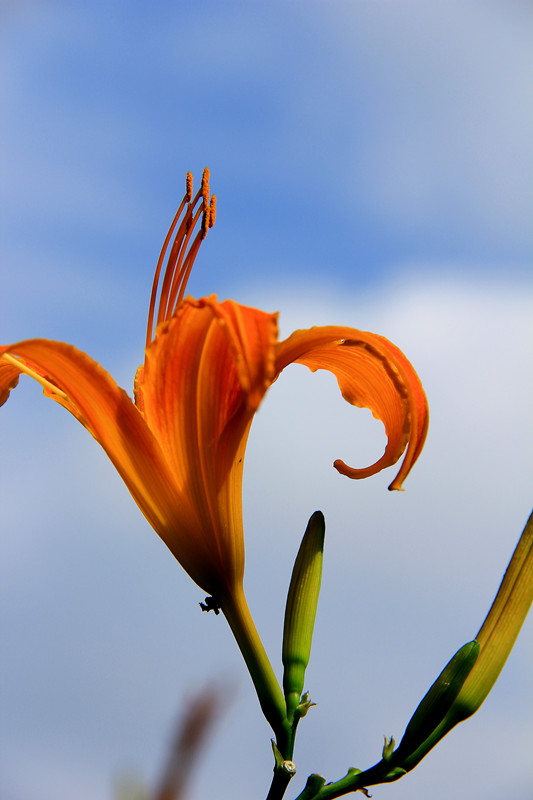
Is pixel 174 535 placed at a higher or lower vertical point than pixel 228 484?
lower

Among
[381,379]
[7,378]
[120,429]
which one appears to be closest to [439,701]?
[381,379]

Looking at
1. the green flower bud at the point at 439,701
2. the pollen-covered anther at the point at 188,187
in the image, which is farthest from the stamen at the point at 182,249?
the green flower bud at the point at 439,701

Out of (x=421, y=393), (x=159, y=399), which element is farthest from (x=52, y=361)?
(x=421, y=393)

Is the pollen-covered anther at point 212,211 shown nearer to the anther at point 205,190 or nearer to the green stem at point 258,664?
the anther at point 205,190

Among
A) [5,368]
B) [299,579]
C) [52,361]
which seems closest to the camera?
[52,361]

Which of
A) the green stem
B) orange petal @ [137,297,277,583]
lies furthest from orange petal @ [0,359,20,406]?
the green stem

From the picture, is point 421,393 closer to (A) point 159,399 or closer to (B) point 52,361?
(A) point 159,399

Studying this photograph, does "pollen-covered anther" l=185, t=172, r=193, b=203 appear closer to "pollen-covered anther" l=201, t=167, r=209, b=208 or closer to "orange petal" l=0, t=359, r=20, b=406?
"pollen-covered anther" l=201, t=167, r=209, b=208

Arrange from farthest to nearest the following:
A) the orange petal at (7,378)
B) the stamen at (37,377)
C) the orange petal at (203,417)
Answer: the orange petal at (7,378) → the stamen at (37,377) → the orange petal at (203,417)
